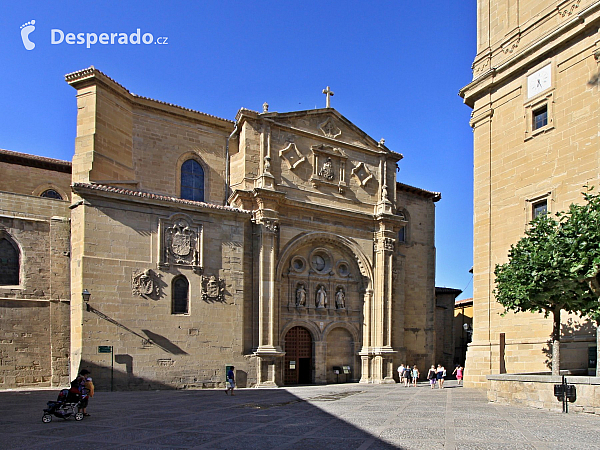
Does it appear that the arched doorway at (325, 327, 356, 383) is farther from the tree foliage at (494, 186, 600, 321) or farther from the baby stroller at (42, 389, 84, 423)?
the baby stroller at (42, 389, 84, 423)

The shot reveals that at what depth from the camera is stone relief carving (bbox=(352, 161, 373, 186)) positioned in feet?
101

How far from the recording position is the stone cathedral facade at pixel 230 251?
2172 centimetres

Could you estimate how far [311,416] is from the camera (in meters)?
14.0

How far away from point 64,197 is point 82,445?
65.9ft

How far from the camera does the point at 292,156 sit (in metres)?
28.8

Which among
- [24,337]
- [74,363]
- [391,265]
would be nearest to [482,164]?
[391,265]

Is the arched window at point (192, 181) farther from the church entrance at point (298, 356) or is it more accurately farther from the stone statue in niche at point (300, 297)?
the church entrance at point (298, 356)

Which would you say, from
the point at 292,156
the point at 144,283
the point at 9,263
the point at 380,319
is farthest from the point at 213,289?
the point at 380,319

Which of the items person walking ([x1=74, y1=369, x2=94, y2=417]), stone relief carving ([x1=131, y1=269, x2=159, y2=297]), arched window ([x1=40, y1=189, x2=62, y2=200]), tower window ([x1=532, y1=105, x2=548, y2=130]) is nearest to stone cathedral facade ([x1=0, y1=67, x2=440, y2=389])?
stone relief carving ([x1=131, y1=269, x2=159, y2=297])

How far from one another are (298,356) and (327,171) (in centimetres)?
988

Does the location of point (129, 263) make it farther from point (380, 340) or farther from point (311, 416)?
point (380, 340)

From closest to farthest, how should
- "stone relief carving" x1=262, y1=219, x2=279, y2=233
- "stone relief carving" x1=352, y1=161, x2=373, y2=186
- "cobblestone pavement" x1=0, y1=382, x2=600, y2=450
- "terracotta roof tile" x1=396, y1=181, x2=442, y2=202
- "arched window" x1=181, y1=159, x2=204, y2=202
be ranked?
"cobblestone pavement" x1=0, y1=382, x2=600, y2=450, "stone relief carving" x1=262, y1=219, x2=279, y2=233, "arched window" x1=181, y1=159, x2=204, y2=202, "stone relief carving" x1=352, y1=161, x2=373, y2=186, "terracotta roof tile" x1=396, y1=181, x2=442, y2=202

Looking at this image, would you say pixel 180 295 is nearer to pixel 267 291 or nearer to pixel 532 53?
pixel 267 291

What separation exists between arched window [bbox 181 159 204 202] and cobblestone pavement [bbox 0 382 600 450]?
1213 cm
